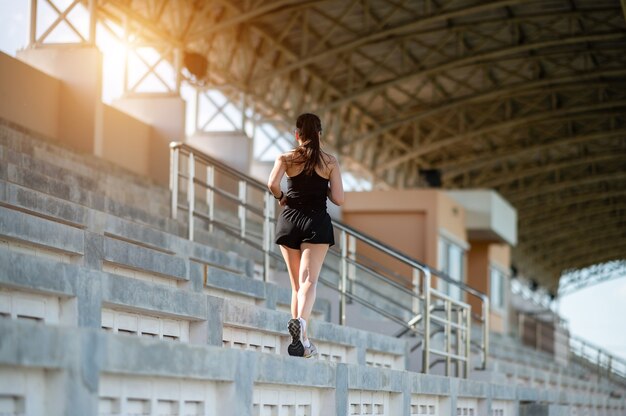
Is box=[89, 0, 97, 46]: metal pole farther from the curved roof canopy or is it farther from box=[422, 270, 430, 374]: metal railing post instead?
box=[422, 270, 430, 374]: metal railing post

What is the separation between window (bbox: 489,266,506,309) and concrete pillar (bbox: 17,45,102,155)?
→ 16939 mm

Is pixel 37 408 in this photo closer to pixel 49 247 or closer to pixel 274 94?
pixel 49 247

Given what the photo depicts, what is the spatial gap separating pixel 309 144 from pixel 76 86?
13.4 metres


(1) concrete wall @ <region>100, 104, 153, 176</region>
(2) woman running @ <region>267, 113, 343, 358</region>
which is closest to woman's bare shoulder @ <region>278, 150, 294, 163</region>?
(2) woman running @ <region>267, 113, 343, 358</region>

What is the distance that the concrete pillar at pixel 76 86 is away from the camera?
20.0 meters

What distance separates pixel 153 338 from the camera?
605 centimetres

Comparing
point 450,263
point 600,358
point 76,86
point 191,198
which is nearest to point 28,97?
point 76,86

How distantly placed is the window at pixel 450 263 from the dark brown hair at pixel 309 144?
21.1 meters

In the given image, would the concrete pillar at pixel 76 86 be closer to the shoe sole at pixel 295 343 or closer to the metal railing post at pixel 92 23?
the metal railing post at pixel 92 23

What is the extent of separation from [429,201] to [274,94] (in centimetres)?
830

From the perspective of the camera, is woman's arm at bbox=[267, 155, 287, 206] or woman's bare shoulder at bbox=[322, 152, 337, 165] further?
woman's bare shoulder at bbox=[322, 152, 337, 165]

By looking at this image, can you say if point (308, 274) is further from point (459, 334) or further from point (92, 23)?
point (92, 23)

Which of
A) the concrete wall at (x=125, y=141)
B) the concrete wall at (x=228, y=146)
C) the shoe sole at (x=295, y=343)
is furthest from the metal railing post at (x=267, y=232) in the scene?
the concrete wall at (x=228, y=146)

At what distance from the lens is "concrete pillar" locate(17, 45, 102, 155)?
20.0 metres
